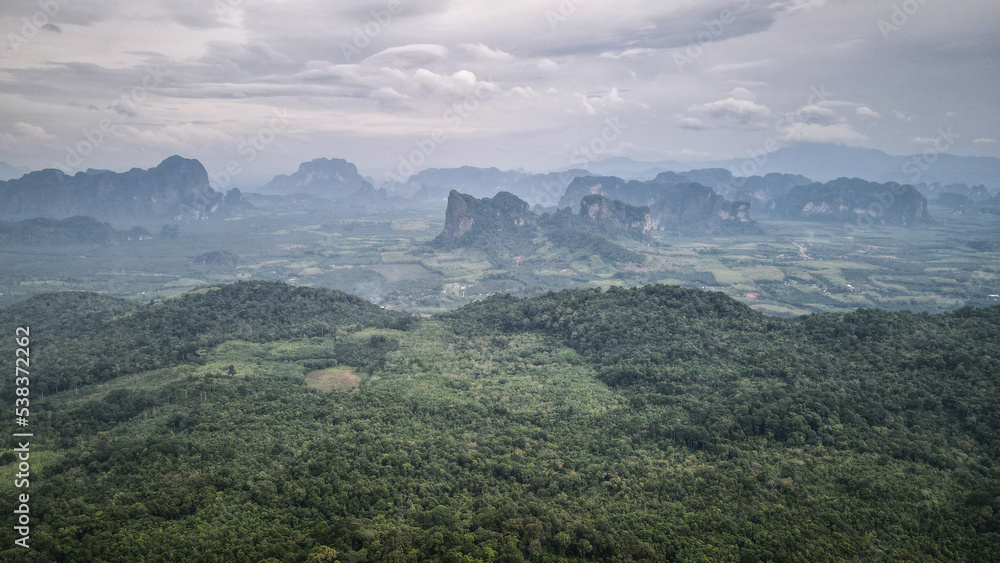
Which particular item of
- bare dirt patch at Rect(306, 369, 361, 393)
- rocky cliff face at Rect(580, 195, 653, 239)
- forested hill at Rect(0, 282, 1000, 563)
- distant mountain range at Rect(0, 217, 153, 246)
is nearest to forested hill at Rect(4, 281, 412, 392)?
forested hill at Rect(0, 282, 1000, 563)

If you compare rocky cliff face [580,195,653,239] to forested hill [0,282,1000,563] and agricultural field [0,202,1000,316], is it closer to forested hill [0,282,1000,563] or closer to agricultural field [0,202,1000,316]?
agricultural field [0,202,1000,316]

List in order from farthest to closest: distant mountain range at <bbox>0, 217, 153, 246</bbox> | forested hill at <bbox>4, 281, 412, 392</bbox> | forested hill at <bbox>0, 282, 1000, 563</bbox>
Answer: distant mountain range at <bbox>0, 217, 153, 246</bbox> → forested hill at <bbox>4, 281, 412, 392</bbox> → forested hill at <bbox>0, 282, 1000, 563</bbox>

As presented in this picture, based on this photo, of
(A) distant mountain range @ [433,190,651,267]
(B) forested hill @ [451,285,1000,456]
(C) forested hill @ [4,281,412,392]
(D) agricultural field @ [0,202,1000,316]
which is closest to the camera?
(B) forested hill @ [451,285,1000,456]

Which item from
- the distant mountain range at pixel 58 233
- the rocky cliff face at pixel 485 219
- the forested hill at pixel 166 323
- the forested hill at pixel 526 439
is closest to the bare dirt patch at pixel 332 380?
the forested hill at pixel 526 439

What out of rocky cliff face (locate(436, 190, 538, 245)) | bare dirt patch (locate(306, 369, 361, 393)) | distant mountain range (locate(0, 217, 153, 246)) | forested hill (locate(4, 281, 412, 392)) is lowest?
bare dirt patch (locate(306, 369, 361, 393))

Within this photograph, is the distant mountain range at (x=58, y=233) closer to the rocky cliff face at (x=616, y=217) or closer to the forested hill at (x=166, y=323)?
the forested hill at (x=166, y=323)

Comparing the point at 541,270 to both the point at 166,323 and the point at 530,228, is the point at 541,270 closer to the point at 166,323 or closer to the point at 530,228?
the point at 530,228

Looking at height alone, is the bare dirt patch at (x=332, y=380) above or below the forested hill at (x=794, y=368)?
below
